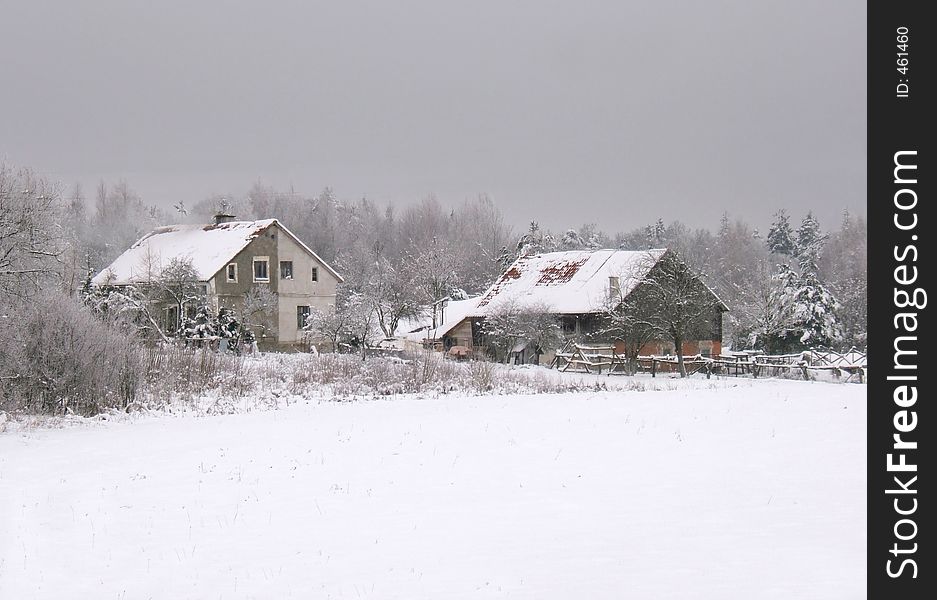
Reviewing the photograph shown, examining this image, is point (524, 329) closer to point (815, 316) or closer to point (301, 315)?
point (301, 315)

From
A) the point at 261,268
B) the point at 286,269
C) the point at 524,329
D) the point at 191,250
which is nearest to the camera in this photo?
the point at 524,329

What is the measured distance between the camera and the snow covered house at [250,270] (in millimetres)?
53062

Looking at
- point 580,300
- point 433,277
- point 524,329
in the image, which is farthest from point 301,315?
point 433,277

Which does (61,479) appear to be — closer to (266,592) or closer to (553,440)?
(266,592)

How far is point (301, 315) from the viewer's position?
2205 inches

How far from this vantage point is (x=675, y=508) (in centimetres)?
1171

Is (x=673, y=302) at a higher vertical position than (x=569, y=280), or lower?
lower

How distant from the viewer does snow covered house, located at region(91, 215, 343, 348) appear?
5306 centimetres

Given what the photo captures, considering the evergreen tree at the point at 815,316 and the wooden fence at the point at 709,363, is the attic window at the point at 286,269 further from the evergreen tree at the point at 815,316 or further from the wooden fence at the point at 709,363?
the evergreen tree at the point at 815,316

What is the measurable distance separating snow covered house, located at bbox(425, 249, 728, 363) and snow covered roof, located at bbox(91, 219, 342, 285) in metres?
11.1

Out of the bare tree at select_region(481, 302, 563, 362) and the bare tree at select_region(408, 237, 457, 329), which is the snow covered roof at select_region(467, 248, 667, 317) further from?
the bare tree at select_region(408, 237, 457, 329)

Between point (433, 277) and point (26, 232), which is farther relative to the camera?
point (433, 277)

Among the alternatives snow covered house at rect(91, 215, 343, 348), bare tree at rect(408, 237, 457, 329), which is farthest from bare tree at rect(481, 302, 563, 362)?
bare tree at rect(408, 237, 457, 329)

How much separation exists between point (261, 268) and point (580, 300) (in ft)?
63.0
